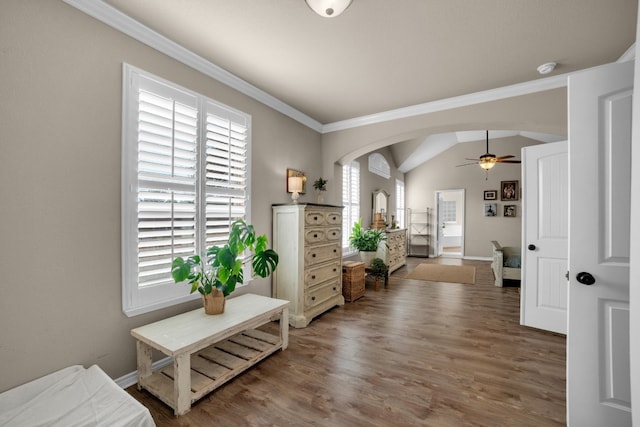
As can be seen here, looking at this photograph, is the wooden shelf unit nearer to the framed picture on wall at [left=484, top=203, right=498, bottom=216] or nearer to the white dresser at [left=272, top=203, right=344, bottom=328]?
the white dresser at [left=272, top=203, right=344, bottom=328]

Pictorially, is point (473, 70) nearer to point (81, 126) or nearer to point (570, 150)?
point (570, 150)

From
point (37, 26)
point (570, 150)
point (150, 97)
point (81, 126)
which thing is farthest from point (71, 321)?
point (570, 150)

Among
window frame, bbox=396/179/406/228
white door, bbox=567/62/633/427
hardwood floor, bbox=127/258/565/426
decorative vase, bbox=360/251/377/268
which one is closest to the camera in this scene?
white door, bbox=567/62/633/427

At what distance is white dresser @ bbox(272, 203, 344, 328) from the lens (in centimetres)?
314

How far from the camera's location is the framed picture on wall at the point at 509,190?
770cm

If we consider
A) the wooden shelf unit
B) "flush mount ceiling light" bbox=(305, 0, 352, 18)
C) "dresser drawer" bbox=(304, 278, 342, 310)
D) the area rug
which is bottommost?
the area rug

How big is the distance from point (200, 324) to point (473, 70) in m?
3.36

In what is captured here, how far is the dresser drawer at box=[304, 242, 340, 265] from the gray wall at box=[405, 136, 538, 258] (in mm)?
6173

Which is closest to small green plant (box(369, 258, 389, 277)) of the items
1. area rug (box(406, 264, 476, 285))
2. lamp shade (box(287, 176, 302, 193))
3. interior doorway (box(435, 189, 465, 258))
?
area rug (box(406, 264, 476, 285))

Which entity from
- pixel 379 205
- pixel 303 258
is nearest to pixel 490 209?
pixel 379 205

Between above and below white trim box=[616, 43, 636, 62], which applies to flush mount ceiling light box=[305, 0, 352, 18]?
below

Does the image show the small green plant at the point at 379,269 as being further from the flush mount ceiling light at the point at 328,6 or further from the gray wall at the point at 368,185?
the flush mount ceiling light at the point at 328,6

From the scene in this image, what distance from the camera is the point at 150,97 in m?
2.18

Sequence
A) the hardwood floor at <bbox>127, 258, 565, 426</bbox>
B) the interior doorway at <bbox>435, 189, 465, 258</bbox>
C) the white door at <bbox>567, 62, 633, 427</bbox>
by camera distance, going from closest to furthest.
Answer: the white door at <bbox>567, 62, 633, 427</bbox>, the hardwood floor at <bbox>127, 258, 565, 426</bbox>, the interior doorway at <bbox>435, 189, 465, 258</bbox>
